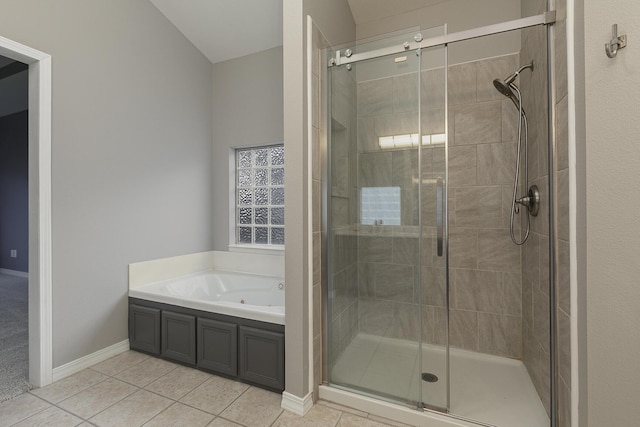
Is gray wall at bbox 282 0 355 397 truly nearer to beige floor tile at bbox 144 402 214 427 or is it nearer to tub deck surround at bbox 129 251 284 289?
beige floor tile at bbox 144 402 214 427

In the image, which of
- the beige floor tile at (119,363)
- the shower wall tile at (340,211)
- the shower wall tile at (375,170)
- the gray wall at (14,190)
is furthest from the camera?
the gray wall at (14,190)

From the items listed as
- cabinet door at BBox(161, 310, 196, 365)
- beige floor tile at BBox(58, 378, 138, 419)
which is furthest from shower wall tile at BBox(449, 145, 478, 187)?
beige floor tile at BBox(58, 378, 138, 419)

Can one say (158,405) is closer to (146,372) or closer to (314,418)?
(146,372)

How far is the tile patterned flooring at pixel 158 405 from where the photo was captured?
160cm

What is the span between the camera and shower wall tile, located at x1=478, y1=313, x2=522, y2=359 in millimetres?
2223

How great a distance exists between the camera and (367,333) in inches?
74.6

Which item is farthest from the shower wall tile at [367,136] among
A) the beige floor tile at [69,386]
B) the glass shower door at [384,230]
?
the beige floor tile at [69,386]

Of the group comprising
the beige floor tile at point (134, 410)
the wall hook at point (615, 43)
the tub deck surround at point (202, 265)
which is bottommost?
the beige floor tile at point (134, 410)

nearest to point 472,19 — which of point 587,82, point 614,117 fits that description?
point 587,82

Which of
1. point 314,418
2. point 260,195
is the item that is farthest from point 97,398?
point 260,195

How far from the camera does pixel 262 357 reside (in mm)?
1879

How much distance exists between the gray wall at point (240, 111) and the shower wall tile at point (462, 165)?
164cm

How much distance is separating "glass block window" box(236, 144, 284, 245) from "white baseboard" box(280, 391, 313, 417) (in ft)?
5.43

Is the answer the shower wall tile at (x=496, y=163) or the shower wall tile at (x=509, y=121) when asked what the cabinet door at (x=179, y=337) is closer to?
the shower wall tile at (x=496, y=163)
